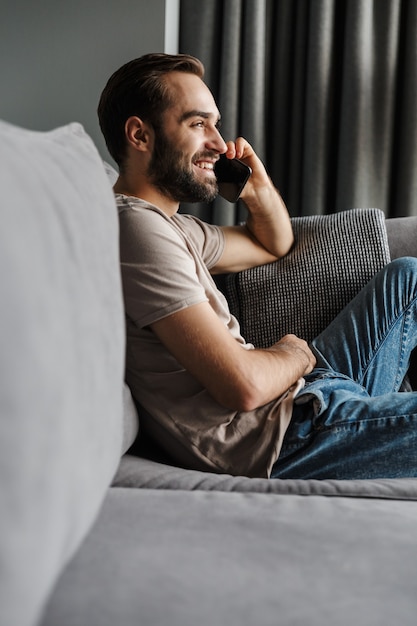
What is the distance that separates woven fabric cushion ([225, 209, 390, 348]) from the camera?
1.78 meters

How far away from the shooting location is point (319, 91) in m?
2.62

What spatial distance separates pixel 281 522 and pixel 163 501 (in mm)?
144

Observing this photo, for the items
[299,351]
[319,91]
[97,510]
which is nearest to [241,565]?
[97,510]

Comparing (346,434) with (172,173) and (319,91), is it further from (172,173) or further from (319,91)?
(319,91)

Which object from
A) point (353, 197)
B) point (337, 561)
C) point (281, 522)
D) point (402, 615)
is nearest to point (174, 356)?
point (281, 522)

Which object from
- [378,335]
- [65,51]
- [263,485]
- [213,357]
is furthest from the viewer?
[65,51]

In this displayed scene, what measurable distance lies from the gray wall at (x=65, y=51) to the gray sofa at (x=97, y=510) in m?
2.01

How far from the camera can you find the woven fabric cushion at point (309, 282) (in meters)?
1.78

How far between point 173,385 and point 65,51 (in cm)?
198

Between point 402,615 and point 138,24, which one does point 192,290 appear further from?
point 138,24

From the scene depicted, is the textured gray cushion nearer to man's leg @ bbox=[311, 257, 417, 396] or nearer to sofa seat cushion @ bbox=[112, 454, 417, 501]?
sofa seat cushion @ bbox=[112, 454, 417, 501]

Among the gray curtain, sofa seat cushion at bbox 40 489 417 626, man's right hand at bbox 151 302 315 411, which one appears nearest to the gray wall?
the gray curtain

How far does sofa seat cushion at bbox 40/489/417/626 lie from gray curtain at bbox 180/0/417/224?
197 centimetres

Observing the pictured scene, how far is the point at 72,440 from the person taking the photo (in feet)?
1.55
